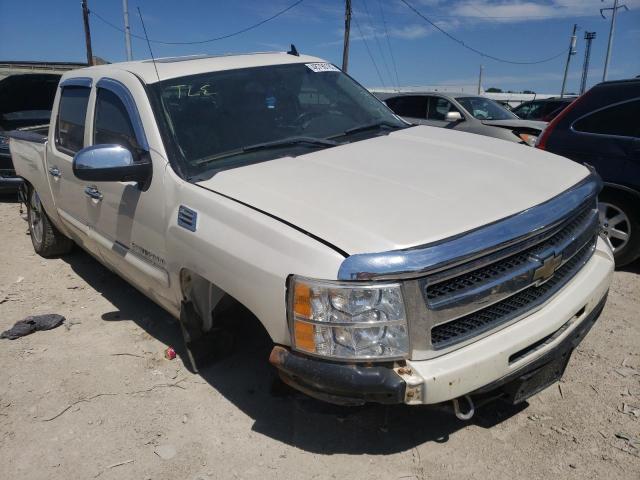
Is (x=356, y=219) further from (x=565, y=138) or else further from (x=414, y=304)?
(x=565, y=138)

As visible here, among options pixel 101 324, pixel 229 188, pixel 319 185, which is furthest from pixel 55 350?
pixel 319 185

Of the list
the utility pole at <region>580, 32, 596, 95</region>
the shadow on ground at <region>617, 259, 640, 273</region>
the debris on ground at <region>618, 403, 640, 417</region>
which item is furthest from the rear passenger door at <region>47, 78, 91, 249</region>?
the utility pole at <region>580, 32, 596, 95</region>

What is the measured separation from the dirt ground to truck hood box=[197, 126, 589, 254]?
0.90 m

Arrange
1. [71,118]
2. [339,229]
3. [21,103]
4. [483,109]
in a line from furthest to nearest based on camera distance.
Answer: [483,109], [21,103], [71,118], [339,229]

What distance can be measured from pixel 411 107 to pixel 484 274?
28.2 feet

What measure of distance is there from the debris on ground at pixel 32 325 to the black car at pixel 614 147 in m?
4.54

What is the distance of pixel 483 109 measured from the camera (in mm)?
10141

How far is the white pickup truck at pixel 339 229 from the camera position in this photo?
204 cm

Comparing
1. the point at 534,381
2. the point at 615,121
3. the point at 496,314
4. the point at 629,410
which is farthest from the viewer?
the point at 615,121

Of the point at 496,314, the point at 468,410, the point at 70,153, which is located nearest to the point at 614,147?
the point at 496,314

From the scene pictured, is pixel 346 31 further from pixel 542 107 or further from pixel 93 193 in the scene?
pixel 93 193

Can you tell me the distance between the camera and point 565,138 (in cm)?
495

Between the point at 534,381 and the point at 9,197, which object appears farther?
the point at 9,197

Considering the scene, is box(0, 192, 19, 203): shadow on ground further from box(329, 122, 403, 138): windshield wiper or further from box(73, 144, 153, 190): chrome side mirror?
box(329, 122, 403, 138): windshield wiper
